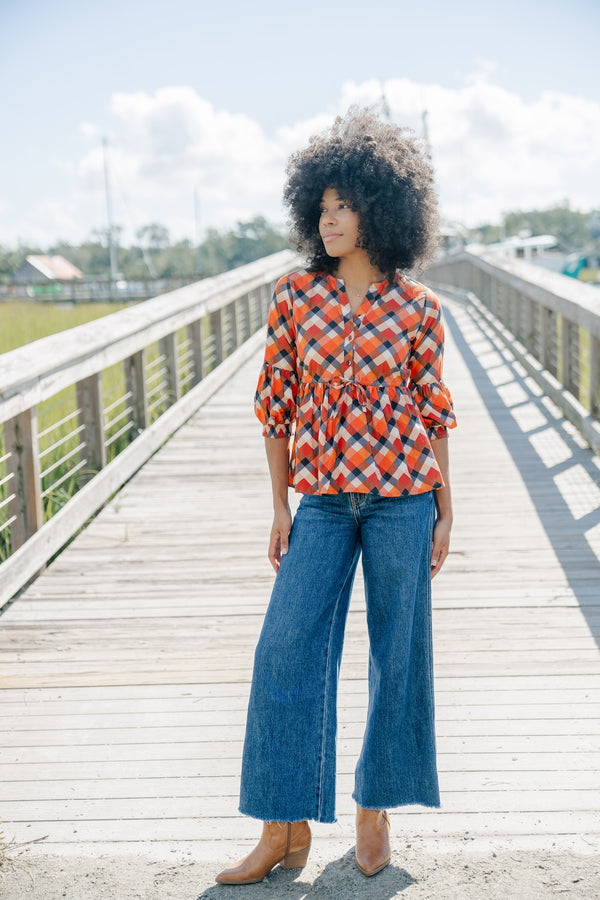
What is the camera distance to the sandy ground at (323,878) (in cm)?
226

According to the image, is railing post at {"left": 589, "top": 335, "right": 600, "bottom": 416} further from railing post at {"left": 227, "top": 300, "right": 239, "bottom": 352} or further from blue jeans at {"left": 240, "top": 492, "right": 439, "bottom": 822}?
railing post at {"left": 227, "top": 300, "right": 239, "bottom": 352}

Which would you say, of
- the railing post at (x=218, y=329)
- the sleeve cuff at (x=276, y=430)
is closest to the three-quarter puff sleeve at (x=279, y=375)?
the sleeve cuff at (x=276, y=430)

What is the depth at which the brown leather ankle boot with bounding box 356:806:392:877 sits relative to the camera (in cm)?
233

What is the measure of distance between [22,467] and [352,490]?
2.34m

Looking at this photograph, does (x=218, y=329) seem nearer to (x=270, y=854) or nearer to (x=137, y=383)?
(x=137, y=383)

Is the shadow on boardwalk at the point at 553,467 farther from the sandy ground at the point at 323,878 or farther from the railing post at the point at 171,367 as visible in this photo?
the railing post at the point at 171,367

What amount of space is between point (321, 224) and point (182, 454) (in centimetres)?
443

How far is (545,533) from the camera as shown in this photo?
189 inches

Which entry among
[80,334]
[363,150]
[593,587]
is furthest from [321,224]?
[80,334]

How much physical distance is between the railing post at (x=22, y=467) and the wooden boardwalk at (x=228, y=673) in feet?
0.76

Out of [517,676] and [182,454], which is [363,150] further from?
[182,454]

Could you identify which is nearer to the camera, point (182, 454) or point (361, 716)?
point (361, 716)

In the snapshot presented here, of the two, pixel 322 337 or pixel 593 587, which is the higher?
pixel 322 337

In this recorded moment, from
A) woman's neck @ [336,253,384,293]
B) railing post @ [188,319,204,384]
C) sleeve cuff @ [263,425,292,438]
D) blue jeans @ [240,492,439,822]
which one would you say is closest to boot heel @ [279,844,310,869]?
blue jeans @ [240,492,439,822]
